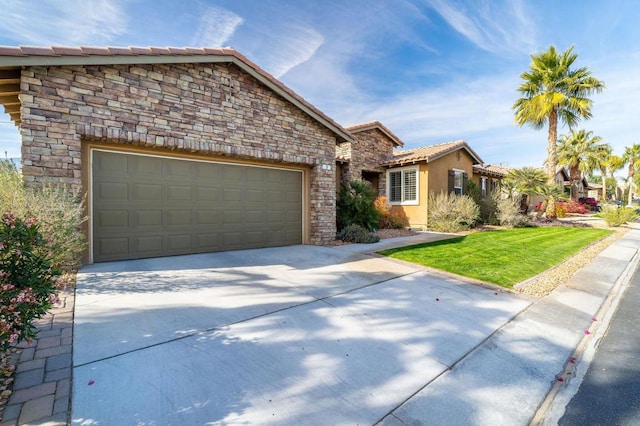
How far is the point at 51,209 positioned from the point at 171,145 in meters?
2.75

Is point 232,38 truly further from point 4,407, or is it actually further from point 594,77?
point 594,77

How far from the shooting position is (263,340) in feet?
10.7

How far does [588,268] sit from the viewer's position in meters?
7.86

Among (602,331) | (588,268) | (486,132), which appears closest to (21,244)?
(602,331)

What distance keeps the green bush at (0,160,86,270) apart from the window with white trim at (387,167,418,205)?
45.9 ft

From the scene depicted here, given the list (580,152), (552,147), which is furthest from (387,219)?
(580,152)

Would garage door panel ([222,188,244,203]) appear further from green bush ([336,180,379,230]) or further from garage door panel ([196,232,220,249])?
green bush ([336,180,379,230])

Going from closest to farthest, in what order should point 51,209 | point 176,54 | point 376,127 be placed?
point 51,209
point 176,54
point 376,127

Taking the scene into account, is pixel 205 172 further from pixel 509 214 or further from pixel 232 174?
pixel 509 214

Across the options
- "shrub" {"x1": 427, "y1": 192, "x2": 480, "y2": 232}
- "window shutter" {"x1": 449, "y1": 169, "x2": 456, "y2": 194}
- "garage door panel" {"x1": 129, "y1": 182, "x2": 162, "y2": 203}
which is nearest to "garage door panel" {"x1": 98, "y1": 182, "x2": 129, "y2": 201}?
"garage door panel" {"x1": 129, "y1": 182, "x2": 162, "y2": 203}

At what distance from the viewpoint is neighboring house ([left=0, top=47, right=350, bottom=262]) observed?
5.52 meters

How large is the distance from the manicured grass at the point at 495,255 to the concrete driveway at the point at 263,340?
3.68 ft

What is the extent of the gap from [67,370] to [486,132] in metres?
30.0

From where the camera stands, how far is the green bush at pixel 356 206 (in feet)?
37.5
